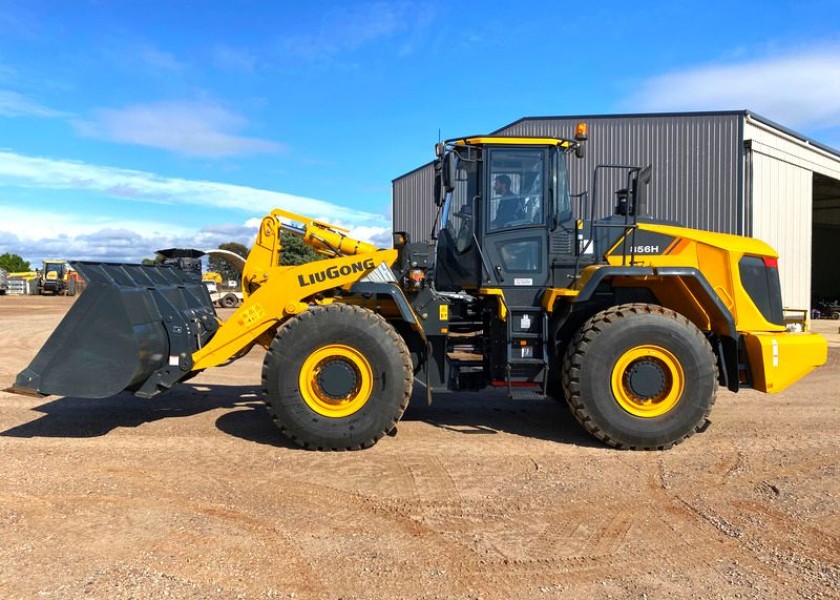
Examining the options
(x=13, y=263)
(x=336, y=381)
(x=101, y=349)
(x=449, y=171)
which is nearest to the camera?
(x=101, y=349)

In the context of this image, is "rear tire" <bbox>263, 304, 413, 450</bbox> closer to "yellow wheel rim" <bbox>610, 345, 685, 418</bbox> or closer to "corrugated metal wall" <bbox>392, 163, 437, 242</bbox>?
"yellow wheel rim" <bbox>610, 345, 685, 418</bbox>

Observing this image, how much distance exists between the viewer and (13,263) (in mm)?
87625

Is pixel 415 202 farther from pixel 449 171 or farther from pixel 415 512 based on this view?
pixel 415 512

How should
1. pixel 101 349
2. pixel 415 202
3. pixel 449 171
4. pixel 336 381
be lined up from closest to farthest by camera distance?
pixel 101 349 < pixel 336 381 < pixel 449 171 < pixel 415 202

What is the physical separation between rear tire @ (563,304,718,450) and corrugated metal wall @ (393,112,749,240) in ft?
35.7

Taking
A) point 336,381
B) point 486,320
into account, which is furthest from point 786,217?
point 336,381

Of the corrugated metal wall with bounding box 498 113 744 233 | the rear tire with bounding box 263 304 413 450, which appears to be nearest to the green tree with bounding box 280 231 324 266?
the rear tire with bounding box 263 304 413 450

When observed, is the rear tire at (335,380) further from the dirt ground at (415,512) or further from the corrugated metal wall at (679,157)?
the corrugated metal wall at (679,157)

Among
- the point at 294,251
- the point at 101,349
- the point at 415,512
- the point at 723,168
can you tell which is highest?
the point at 723,168

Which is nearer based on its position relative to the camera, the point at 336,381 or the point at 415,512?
the point at 415,512

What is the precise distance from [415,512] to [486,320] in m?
2.53

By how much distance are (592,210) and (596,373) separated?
1.53m

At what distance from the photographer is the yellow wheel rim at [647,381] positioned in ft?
17.7

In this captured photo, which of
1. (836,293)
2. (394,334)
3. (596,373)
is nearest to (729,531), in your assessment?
(596,373)
